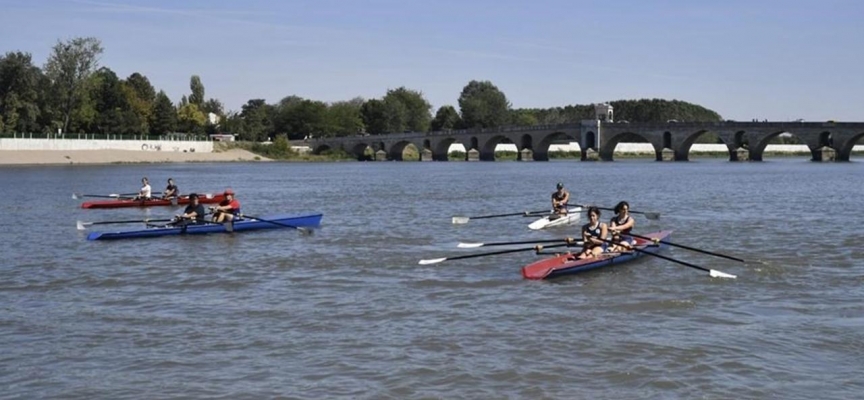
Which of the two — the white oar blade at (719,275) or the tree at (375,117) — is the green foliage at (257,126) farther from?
the white oar blade at (719,275)

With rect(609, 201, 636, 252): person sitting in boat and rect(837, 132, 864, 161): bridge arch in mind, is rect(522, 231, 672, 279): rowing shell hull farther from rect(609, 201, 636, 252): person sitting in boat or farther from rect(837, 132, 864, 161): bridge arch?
rect(837, 132, 864, 161): bridge arch

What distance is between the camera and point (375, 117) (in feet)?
527

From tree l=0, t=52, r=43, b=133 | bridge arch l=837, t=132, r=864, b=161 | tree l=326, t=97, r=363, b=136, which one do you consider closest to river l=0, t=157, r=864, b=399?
tree l=0, t=52, r=43, b=133

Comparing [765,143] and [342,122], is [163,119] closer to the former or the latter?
[342,122]

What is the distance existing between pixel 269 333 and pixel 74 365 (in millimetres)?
2748

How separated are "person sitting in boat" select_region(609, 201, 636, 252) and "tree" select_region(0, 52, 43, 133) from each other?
8499cm

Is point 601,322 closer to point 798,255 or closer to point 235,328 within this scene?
point 235,328

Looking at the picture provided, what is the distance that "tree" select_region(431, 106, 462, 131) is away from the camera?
558 ft

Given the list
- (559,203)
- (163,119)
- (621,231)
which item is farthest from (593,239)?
(163,119)

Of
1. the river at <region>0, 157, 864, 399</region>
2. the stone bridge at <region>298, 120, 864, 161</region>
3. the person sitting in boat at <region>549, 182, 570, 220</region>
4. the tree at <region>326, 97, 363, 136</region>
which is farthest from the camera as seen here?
the tree at <region>326, 97, 363, 136</region>

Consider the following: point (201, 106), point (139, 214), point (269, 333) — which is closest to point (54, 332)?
point (269, 333)

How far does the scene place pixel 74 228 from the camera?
3086 centimetres

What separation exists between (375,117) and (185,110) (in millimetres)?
33027

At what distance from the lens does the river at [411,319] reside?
11.6 meters
